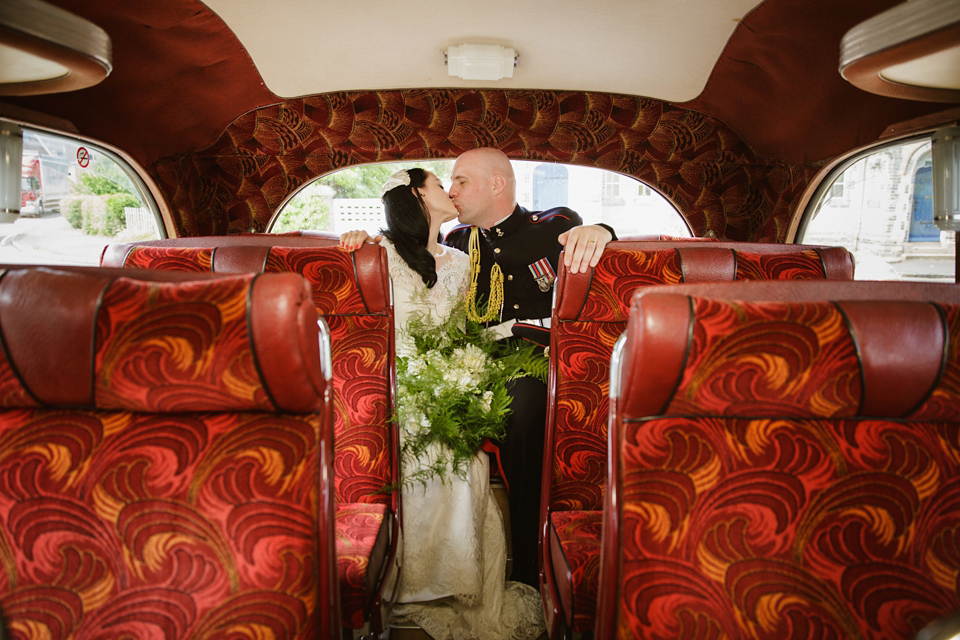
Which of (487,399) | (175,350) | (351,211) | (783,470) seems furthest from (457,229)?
(783,470)

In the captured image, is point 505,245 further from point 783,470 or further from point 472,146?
point 783,470

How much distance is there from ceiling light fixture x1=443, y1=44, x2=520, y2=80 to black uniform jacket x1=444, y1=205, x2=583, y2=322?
0.77 metres

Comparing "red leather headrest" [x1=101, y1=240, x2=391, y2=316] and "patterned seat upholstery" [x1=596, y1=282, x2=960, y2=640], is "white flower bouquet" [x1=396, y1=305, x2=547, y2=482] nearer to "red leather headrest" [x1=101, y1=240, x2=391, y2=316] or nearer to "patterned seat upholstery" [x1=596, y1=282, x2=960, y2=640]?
"red leather headrest" [x1=101, y1=240, x2=391, y2=316]

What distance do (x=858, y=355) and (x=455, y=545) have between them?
147cm

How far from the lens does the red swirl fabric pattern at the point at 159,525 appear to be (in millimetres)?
877

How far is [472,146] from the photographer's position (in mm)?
3701

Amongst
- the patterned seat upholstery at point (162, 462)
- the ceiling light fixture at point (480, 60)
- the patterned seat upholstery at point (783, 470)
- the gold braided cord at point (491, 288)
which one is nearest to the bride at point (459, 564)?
the gold braided cord at point (491, 288)

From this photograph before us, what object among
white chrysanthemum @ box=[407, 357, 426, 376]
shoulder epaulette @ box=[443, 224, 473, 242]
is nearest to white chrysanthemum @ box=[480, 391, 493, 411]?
white chrysanthemum @ box=[407, 357, 426, 376]

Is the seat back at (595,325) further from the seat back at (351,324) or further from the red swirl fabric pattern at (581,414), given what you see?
the seat back at (351,324)

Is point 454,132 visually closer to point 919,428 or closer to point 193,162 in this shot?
point 193,162

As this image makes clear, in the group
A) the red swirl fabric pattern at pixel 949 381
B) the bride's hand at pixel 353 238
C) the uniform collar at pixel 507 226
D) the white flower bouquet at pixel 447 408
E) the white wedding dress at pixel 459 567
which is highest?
the uniform collar at pixel 507 226

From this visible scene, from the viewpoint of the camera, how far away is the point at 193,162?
3641 millimetres

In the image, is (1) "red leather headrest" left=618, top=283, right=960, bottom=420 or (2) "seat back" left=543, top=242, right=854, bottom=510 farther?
(2) "seat back" left=543, top=242, right=854, bottom=510

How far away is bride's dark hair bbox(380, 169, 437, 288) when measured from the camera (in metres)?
2.67
